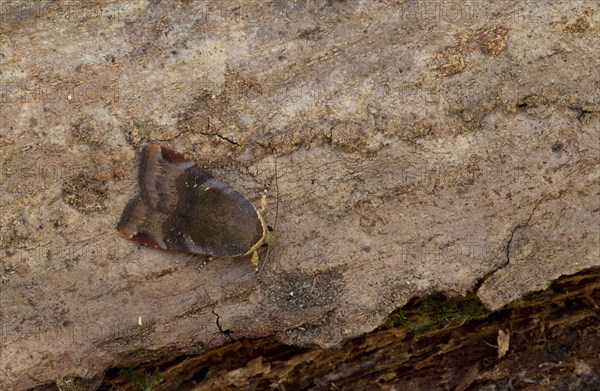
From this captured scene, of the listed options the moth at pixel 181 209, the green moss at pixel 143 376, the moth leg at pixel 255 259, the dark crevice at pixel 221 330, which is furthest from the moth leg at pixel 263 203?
the green moss at pixel 143 376

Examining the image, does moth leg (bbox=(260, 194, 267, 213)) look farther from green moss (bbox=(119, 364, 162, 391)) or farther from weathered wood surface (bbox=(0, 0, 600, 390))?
green moss (bbox=(119, 364, 162, 391))

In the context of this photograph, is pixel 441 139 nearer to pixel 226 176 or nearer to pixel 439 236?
pixel 439 236

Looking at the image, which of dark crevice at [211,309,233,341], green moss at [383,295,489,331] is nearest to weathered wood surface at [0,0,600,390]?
dark crevice at [211,309,233,341]

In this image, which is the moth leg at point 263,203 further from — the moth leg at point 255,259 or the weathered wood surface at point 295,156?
the moth leg at point 255,259

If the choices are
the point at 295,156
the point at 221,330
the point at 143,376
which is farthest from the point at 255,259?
the point at 143,376

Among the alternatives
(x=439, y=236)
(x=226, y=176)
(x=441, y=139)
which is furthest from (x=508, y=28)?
(x=226, y=176)

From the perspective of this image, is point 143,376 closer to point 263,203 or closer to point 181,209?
point 181,209
